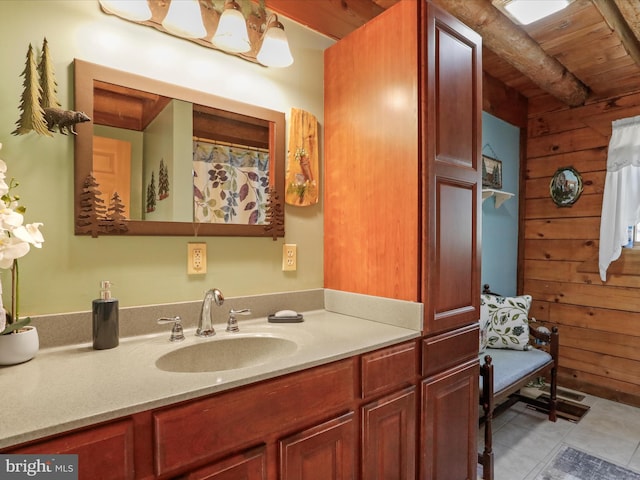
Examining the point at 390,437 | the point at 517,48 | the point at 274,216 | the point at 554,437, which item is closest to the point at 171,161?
the point at 274,216

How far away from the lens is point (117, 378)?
93cm

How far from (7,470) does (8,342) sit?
40 cm

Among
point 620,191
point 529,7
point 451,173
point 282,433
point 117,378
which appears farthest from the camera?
point 620,191

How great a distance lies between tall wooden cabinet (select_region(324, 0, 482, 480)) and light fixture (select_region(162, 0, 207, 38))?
0.67 meters

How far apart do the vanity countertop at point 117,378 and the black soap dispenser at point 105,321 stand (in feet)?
0.09

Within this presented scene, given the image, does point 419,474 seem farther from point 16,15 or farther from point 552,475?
point 16,15

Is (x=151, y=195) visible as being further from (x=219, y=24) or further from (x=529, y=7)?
(x=529, y=7)

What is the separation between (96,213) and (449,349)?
1.44 metres

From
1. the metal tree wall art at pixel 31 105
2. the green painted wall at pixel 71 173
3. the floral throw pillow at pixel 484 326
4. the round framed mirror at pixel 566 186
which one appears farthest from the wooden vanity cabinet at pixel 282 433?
the round framed mirror at pixel 566 186

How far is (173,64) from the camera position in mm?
1423

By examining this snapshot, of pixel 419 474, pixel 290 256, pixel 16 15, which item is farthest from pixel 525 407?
pixel 16 15

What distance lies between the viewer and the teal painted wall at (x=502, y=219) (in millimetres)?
3010
